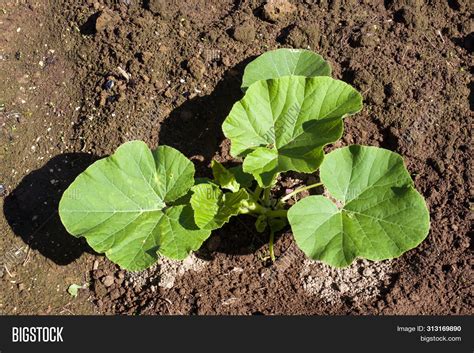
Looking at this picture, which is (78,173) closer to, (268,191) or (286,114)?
(268,191)

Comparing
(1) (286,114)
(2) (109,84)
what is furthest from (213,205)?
(2) (109,84)

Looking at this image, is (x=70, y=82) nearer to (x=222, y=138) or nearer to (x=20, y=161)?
(x=20, y=161)

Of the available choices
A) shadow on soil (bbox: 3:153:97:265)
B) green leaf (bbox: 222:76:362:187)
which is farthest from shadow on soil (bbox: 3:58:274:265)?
green leaf (bbox: 222:76:362:187)

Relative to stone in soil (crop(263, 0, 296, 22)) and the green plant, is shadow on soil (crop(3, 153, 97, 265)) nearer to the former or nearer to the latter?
the green plant

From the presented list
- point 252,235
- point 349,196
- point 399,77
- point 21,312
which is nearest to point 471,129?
point 399,77

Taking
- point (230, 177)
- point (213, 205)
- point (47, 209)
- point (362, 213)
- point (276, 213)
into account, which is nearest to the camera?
point (362, 213)

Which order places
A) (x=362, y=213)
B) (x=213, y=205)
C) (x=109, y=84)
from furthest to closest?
(x=109, y=84)
(x=213, y=205)
(x=362, y=213)

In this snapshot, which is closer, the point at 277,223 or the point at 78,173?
the point at 277,223

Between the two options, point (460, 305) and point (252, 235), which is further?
point (252, 235)
